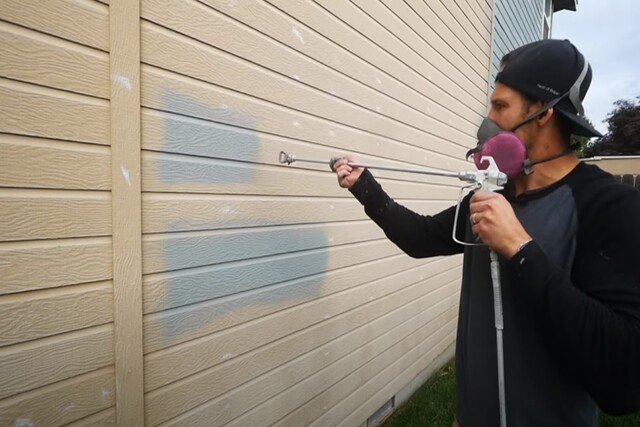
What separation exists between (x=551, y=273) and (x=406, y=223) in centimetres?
85

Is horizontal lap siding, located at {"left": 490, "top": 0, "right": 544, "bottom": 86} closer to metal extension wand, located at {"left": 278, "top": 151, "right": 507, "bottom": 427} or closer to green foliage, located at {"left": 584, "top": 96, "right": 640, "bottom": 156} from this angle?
metal extension wand, located at {"left": 278, "top": 151, "right": 507, "bottom": 427}

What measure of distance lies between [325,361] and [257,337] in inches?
28.1

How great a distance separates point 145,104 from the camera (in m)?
1.45

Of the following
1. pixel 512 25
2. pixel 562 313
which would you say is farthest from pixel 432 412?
pixel 512 25

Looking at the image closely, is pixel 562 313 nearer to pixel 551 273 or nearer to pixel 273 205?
pixel 551 273

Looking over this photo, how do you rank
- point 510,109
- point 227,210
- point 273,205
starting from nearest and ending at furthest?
point 510,109
point 227,210
point 273,205

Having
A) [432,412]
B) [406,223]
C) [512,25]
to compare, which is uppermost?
[512,25]

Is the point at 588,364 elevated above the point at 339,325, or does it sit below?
above

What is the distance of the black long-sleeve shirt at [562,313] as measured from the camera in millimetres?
1131

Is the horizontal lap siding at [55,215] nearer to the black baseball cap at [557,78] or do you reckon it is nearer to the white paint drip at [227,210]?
the white paint drip at [227,210]

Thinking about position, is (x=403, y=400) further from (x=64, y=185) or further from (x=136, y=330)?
(x=64, y=185)

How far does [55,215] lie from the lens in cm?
122

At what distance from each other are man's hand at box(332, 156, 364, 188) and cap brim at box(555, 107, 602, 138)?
85 centimetres

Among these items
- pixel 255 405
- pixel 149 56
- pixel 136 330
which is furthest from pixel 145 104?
pixel 255 405
